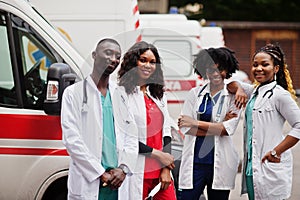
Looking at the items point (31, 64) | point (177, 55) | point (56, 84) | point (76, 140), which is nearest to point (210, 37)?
point (177, 55)

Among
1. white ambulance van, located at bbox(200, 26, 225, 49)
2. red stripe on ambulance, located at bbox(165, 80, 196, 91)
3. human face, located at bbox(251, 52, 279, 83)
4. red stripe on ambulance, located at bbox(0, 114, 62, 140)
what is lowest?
red stripe on ambulance, located at bbox(165, 80, 196, 91)

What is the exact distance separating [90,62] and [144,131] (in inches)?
46.6

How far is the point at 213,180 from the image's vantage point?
17.1 ft

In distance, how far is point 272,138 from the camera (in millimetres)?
4867

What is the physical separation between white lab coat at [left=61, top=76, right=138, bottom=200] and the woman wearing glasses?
3.30 ft

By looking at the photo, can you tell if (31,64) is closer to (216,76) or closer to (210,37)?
(216,76)

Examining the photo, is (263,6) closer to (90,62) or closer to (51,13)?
(51,13)

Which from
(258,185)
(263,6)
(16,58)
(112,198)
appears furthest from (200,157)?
(263,6)

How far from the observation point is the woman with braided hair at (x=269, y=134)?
4.81 metres

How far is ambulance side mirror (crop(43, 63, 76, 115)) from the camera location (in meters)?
5.03

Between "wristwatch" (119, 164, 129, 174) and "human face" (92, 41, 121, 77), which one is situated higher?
"human face" (92, 41, 121, 77)

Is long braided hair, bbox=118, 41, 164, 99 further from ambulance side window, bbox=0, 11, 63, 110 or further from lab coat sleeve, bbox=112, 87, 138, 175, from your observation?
ambulance side window, bbox=0, 11, 63, 110

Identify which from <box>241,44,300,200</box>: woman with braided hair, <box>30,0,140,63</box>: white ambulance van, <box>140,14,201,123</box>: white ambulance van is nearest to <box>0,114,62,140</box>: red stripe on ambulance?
<box>241,44,300,200</box>: woman with braided hair

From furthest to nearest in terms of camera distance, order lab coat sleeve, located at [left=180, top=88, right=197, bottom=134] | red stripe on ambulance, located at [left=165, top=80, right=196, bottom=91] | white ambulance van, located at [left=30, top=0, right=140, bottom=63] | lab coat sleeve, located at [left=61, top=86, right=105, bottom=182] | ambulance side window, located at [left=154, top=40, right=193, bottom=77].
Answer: ambulance side window, located at [left=154, top=40, right=193, bottom=77] → red stripe on ambulance, located at [left=165, top=80, right=196, bottom=91] → white ambulance van, located at [left=30, top=0, right=140, bottom=63] → lab coat sleeve, located at [left=180, top=88, right=197, bottom=134] → lab coat sleeve, located at [left=61, top=86, right=105, bottom=182]
